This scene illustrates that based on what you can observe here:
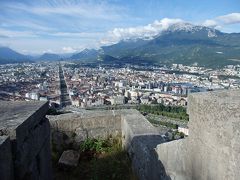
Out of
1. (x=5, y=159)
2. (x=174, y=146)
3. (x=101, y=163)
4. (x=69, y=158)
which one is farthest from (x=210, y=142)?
(x=69, y=158)

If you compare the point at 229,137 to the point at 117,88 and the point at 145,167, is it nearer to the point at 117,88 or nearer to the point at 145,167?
the point at 145,167

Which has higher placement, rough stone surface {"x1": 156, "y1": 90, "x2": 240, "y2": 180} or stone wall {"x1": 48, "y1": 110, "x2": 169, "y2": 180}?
rough stone surface {"x1": 156, "y1": 90, "x2": 240, "y2": 180}

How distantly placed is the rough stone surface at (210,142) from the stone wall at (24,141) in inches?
54.3

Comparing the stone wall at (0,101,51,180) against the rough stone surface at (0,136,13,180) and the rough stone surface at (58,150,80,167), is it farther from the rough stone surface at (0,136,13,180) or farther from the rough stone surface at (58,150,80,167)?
the rough stone surface at (58,150,80,167)

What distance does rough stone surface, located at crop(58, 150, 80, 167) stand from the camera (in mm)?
4910

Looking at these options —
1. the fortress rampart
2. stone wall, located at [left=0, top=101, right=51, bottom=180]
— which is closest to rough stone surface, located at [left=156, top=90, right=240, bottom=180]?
the fortress rampart

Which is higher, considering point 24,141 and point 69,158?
point 24,141

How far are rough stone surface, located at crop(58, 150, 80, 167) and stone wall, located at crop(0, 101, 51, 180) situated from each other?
1204 millimetres

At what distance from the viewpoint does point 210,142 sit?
2377mm

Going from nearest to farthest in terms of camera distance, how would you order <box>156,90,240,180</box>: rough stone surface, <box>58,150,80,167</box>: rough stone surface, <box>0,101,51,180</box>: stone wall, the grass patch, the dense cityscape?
<box>156,90,240,180</box>: rough stone surface, <box>0,101,51,180</box>: stone wall, the grass patch, <box>58,150,80,167</box>: rough stone surface, the dense cityscape

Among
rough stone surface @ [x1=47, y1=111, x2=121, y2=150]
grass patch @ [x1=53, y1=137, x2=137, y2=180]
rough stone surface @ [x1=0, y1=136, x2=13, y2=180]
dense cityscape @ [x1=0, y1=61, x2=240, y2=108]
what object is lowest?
dense cityscape @ [x1=0, y1=61, x2=240, y2=108]

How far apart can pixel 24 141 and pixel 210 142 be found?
1.53 m

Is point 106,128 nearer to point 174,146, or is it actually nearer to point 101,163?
point 101,163

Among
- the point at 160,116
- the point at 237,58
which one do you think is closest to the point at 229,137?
the point at 160,116
